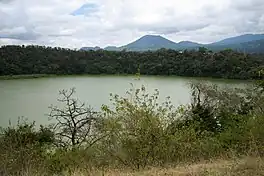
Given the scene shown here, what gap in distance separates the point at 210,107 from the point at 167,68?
41.6 m

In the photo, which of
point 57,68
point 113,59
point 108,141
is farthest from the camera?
point 113,59

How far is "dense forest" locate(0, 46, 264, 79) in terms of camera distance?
52719mm

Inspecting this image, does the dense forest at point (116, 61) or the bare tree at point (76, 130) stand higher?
the dense forest at point (116, 61)

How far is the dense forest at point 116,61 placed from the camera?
52719 mm

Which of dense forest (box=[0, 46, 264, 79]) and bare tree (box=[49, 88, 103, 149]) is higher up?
dense forest (box=[0, 46, 264, 79])

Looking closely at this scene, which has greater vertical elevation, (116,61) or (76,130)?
(116,61)

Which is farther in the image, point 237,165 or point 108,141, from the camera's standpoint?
point 108,141

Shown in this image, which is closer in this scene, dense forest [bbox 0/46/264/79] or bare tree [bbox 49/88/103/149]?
bare tree [bbox 49/88/103/149]

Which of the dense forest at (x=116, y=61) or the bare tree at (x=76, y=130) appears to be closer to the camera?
the bare tree at (x=76, y=130)

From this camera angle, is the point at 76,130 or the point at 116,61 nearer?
the point at 76,130

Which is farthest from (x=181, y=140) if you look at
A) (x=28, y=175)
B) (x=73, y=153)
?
(x=73, y=153)

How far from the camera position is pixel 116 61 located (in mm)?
69812

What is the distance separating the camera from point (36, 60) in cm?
6962

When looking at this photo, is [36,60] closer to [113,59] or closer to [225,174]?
[113,59]
